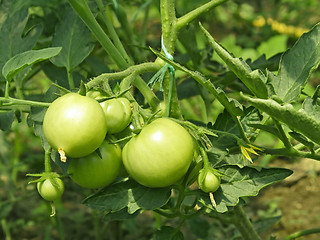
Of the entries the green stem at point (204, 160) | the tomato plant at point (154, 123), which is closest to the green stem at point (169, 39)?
the tomato plant at point (154, 123)

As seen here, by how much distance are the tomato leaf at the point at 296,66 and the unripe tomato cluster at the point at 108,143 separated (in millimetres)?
194

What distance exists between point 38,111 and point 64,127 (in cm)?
21

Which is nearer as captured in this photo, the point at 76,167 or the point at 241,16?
the point at 76,167

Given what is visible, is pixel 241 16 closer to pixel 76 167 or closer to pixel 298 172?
pixel 298 172

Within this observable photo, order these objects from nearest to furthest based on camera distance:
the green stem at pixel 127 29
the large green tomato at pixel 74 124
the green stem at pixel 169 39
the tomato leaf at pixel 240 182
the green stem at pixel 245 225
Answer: the large green tomato at pixel 74 124 → the tomato leaf at pixel 240 182 → the green stem at pixel 169 39 → the green stem at pixel 245 225 → the green stem at pixel 127 29

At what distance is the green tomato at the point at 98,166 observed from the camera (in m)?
0.72

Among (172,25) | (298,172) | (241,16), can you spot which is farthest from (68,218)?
(241,16)

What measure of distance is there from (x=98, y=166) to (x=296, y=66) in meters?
0.38

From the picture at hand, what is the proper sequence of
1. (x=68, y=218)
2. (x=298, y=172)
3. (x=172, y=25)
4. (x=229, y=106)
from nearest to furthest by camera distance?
(x=229, y=106) → (x=172, y=25) → (x=68, y=218) → (x=298, y=172)

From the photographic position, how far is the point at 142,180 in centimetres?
71

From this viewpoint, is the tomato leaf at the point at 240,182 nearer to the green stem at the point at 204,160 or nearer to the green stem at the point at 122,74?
the green stem at the point at 204,160

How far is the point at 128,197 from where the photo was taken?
0.77m

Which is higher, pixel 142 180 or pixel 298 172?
pixel 142 180

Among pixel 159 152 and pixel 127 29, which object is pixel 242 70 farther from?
pixel 127 29
